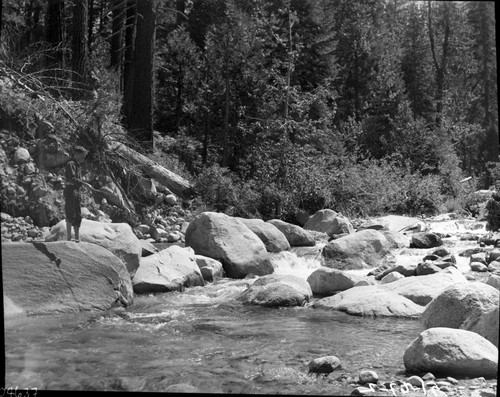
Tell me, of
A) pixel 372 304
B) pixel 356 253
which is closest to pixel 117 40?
pixel 356 253

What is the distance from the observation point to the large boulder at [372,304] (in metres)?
6.22

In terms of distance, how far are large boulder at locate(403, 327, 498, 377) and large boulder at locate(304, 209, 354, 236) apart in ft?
24.5

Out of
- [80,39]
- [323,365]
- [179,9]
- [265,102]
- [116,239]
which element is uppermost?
[179,9]

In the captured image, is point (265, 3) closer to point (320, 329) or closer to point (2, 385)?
point (320, 329)

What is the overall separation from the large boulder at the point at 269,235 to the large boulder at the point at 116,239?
297 centimetres

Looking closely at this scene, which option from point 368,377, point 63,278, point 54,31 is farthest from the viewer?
point 54,31

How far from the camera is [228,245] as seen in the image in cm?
864

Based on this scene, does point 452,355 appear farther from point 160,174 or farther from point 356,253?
point 160,174

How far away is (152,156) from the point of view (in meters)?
11.4

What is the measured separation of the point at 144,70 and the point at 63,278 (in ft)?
28.4

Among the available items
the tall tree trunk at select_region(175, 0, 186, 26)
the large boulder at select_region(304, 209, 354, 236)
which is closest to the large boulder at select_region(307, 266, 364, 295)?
the large boulder at select_region(304, 209, 354, 236)

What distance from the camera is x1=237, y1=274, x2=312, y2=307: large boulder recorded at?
6.67 m

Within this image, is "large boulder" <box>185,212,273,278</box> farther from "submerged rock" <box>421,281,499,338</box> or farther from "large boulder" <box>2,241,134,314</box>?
"submerged rock" <box>421,281,499,338</box>

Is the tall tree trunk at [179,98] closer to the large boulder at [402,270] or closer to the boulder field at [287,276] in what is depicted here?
the boulder field at [287,276]
